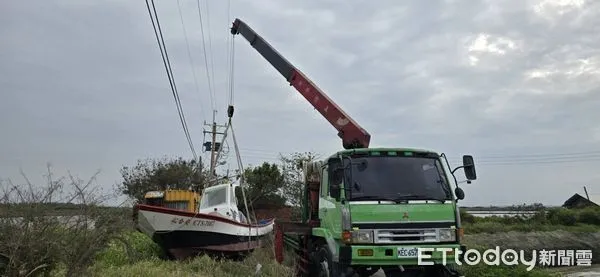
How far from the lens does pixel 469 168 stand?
9.68 m

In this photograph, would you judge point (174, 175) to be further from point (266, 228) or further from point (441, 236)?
point (441, 236)

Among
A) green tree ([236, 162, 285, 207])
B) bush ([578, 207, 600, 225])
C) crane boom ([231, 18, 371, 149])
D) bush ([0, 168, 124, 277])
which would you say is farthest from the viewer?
bush ([578, 207, 600, 225])

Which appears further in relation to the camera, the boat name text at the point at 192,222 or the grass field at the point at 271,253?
the boat name text at the point at 192,222

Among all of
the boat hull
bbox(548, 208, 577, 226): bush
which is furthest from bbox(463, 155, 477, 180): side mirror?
bbox(548, 208, 577, 226): bush

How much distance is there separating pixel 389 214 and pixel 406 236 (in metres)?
0.46

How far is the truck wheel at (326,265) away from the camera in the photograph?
30.7 ft

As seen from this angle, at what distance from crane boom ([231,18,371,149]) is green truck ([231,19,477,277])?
2.61 metres

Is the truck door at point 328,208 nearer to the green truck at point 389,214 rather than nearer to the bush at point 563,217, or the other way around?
the green truck at point 389,214

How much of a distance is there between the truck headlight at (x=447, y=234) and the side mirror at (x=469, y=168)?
1.11 m

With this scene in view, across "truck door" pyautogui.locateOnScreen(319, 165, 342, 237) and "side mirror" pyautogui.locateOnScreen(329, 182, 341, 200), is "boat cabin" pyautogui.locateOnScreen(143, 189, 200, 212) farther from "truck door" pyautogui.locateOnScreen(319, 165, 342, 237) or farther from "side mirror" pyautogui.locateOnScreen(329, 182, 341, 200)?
"side mirror" pyautogui.locateOnScreen(329, 182, 341, 200)

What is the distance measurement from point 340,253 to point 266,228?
10.0 meters

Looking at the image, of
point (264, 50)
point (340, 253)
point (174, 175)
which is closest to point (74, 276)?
point (340, 253)

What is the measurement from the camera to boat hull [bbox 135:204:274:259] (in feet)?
45.8

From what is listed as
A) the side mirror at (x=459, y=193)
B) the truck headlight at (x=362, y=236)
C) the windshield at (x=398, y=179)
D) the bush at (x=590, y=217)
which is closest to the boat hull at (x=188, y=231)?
the windshield at (x=398, y=179)
